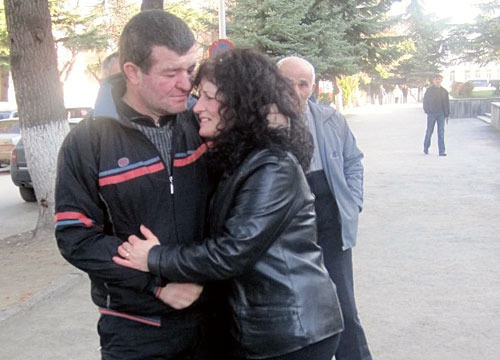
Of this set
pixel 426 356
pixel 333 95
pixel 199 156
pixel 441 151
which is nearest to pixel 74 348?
pixel 426 356

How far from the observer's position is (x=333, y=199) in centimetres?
Answer: 365

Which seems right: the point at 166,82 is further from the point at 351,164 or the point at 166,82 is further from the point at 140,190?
the point at 351,164

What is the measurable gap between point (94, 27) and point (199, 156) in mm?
28545

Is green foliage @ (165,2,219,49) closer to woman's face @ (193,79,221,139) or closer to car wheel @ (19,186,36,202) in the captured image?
car wheel @ (19,186,36,202)

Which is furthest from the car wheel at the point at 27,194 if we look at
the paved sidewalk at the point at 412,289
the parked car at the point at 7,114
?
the parked car at the point at 7,114

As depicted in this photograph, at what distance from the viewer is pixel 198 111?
2.09m

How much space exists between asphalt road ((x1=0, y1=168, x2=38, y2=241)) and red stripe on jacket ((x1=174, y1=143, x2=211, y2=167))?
856 cm

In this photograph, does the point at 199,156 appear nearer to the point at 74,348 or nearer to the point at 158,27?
the point at 158,27

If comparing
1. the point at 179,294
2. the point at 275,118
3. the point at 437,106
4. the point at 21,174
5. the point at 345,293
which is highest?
the point at 275,118

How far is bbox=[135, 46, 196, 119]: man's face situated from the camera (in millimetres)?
2107

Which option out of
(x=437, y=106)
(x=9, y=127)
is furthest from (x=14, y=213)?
(x=437, y=106)

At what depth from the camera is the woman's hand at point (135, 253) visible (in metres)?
2.02

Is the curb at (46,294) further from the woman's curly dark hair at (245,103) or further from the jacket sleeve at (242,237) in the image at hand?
the woman's curly dark hair at (245,103)

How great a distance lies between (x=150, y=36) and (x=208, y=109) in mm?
285
